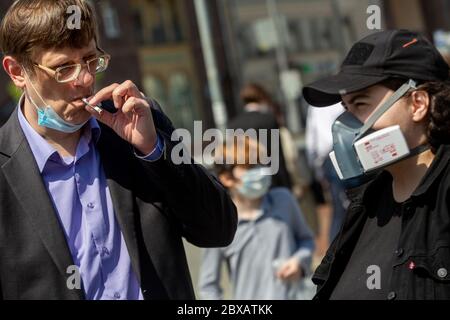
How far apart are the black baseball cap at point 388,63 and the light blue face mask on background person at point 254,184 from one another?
2480 millimetres

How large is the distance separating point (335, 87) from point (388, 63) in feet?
0.61

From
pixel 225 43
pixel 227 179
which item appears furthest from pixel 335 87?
pixel 225 43

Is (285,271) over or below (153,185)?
below

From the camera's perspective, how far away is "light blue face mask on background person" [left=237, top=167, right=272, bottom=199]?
5613mm

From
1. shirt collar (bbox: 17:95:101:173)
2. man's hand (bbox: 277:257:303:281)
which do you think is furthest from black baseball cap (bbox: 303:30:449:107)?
man's hand (bbox: 277:257:303:281)

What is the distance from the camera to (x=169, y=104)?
128 ft

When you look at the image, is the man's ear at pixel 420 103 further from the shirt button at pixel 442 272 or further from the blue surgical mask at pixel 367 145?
the shirt button at pixel 442 272

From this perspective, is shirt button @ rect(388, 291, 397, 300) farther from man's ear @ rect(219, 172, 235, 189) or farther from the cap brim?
man's ear @ rect(219, 172, 235, 189)

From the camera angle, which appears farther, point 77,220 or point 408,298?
point 77,220

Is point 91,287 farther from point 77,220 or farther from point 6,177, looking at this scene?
point 6,177

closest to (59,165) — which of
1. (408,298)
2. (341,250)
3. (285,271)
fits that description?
(341,250)

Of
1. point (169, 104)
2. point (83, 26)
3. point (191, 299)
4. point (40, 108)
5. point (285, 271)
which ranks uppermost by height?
point (83, 26)

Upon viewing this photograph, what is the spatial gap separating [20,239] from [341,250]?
1.02m
